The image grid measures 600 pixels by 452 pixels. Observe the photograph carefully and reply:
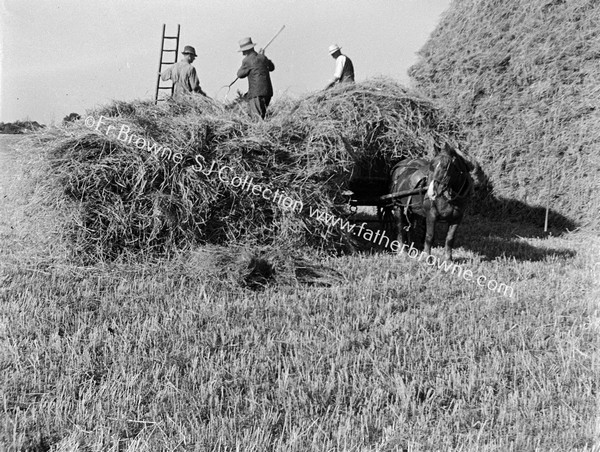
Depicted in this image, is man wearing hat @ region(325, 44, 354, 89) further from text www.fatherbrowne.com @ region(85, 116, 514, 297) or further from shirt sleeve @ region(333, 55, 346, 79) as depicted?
text www.fatherbrowne.com @ region(85, 116, 514, 297)

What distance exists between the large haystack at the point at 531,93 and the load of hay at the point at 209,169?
3.58m

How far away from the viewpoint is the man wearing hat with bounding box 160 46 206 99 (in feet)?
28.5

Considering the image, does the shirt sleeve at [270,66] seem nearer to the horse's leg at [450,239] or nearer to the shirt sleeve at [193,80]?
the shirt sleeve at [193,80]

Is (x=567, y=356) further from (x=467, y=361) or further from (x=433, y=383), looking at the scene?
(x=433, y=383)

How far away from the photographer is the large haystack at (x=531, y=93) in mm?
9283

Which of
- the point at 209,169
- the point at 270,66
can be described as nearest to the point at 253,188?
the point at 209,169

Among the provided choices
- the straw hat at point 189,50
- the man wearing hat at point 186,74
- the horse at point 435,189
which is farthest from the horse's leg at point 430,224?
the straw hat at point 189,50

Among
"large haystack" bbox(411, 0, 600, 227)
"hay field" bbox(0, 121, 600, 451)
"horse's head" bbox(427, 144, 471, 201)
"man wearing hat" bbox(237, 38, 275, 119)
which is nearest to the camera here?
"hay field" bbox(0, 121, 600, 451)

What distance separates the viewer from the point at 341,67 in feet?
28.5

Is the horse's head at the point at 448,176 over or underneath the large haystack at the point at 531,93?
underneath

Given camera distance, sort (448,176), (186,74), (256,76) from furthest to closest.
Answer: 1. (186,74)
2. (256,76)
3. (448,176)

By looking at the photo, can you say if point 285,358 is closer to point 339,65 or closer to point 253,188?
point 253,188

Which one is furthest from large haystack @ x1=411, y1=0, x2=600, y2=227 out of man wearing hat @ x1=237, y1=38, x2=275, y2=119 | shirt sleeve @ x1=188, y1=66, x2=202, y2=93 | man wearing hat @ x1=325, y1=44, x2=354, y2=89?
shirt sleeve @ x1=188, y1=66, x2=202, y2=93

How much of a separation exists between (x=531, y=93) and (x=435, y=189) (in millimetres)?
4988
